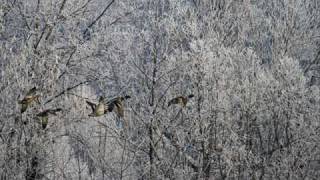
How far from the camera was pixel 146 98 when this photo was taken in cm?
1308

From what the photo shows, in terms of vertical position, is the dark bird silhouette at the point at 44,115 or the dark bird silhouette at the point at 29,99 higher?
the dark bird silhouette at the point at 29,99

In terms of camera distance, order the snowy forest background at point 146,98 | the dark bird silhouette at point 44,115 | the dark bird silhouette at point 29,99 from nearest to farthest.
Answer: the dark bird silhouette at point 29,99, the dark bird silhouette at point 44,115, the snowy forest background at point 146,98

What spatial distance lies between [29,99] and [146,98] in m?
3.97

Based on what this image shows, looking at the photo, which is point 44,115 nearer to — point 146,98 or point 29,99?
point 29,99

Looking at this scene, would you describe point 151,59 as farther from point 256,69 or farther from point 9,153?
point 9,153

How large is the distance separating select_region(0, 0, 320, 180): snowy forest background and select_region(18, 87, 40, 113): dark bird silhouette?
28cm

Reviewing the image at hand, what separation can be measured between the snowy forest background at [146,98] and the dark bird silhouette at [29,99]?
0.28 m

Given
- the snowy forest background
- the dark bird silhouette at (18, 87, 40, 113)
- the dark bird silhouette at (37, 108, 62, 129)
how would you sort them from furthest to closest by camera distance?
the snowy forest background → the dark bird silhouette at (37, 108, 62, 129) → the dark bird silhouette at (18, 87, 40, 113)

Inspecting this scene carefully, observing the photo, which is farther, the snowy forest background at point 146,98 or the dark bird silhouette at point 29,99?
the snowy forest background at point 146,98

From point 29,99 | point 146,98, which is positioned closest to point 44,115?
point 29,99

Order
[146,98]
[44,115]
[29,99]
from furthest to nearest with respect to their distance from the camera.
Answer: [146,98] < [44,115] < [29,99]

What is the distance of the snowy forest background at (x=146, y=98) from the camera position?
35.7 ft

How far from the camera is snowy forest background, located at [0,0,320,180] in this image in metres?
10.9

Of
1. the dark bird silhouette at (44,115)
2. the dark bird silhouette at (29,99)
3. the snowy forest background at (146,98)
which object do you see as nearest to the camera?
the dark bird silhouette at (29,99)
